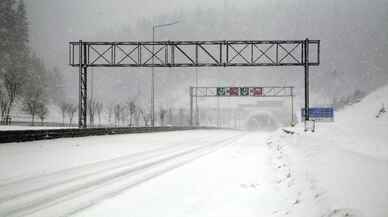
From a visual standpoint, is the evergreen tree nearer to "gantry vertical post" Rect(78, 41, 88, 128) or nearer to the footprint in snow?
"gantry vertical post" Rect(78, 41, 88, 128)

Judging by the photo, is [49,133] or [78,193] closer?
[78,193]

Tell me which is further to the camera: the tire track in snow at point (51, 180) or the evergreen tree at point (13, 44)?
the evergreen tree at point (13, 44)

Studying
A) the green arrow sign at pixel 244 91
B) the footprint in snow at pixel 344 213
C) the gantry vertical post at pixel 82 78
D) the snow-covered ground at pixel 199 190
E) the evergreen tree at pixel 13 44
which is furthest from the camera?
the evergreen tree at pixel 13 44

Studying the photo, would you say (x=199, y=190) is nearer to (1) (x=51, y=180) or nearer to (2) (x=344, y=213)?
(1) (x=51, y=180)

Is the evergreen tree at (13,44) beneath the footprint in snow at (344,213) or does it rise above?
above

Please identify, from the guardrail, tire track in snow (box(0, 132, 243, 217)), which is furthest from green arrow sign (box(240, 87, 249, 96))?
tire track in snow (box(0, 132, 243, 217))

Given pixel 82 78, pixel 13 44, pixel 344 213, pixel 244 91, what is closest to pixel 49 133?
pixel 82 78

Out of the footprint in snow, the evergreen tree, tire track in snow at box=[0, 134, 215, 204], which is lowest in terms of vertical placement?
tire track in snow at box=[0, 134, 215, 204]

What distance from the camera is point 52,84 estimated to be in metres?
107

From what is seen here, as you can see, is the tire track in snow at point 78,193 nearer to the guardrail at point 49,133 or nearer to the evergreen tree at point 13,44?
the guardrail at point 49,133

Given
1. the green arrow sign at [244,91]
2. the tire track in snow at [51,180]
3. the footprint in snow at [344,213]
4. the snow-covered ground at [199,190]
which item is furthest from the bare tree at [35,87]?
the footprint in snow at [344,213]

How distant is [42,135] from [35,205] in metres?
18.8

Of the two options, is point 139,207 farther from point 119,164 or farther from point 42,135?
point 42,135

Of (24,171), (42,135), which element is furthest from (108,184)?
(42,135)
